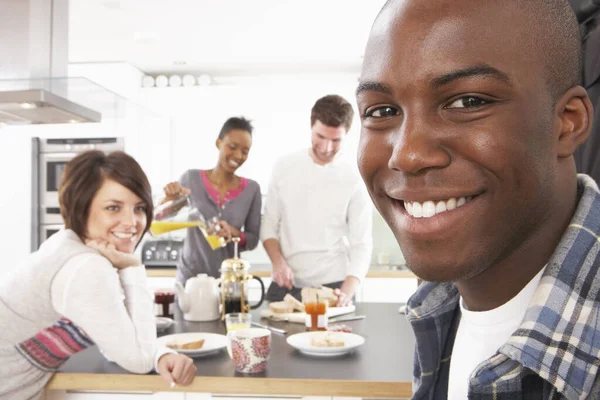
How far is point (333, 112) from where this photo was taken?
231cm

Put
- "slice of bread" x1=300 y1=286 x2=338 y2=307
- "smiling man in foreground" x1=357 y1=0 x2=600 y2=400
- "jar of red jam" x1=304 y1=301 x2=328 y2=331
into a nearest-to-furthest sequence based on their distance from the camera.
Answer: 1. "smiling man in foreground" x1=357 y1=0 x2=600 y2=400
2. "jar of red jam" x1=304 y1=301 x2=328 y2=331
3. "slice of bread" x1=300 y1=286 x2=338 y2=307

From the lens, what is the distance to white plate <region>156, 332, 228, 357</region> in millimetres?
1437

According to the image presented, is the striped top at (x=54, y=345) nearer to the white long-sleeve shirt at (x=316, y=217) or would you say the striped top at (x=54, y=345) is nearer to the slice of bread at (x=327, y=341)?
the slice of bread at (x=327, y=341)

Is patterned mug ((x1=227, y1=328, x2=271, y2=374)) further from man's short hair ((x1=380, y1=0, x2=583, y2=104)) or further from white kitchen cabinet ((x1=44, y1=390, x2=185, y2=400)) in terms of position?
man's short hair ((x1=380, y1=0, x2=583, y2=104))

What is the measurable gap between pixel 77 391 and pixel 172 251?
2817mm

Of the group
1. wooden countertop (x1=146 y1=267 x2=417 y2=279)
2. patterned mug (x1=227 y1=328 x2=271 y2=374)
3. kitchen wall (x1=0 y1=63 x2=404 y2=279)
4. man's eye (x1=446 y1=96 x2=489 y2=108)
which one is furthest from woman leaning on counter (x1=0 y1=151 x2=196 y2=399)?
kitchen wall (x1=0 y1=63 x2=404 y2=279)

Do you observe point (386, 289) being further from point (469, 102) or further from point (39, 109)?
point (469, 102)

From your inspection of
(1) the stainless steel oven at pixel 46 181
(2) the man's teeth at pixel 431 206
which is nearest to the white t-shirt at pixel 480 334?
(2) the man's teeth at pixel 431 206

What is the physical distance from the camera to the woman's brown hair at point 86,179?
1586 millimetres

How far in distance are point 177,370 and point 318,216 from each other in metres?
1.34

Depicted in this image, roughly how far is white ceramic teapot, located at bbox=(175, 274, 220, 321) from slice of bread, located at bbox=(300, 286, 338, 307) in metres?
0.30

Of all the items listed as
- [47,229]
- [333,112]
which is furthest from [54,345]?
[47,229]

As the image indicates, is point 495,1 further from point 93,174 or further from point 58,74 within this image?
point 58,74

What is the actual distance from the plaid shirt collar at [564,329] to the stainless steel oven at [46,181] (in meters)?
4.09
